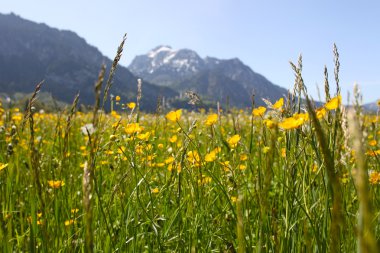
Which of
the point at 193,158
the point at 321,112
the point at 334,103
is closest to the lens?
the point at 334,103

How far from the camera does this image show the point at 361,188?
0.33 m

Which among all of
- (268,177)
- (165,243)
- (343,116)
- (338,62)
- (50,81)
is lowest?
(165,243)

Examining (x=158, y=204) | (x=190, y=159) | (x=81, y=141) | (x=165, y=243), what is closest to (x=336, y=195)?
(x=165, y=243)

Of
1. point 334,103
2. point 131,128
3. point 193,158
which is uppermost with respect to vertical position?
point 334,103

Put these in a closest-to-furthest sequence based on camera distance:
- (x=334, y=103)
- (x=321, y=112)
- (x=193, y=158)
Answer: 1. (x=334, y=103)
2. (x=321, y=112)
3. (x=193, y=158)

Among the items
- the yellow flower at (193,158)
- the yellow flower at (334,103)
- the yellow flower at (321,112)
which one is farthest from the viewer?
A: the yellow flower at (193,158)

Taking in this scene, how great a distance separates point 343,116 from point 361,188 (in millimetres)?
905

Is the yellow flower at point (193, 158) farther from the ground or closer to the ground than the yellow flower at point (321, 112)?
closer to the ground

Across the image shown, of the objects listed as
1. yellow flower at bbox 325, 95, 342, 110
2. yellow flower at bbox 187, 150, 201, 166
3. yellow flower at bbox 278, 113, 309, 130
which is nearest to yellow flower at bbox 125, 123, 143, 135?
yellow flower at bbox 187, 150, 201, 166

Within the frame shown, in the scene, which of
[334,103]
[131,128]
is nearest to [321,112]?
[334,103]

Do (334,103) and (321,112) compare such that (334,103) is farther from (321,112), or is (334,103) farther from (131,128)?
(131,128)

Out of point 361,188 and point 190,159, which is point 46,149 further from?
point 361,188

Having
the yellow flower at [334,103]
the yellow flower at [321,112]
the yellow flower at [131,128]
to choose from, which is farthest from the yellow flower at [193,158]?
the yellow flower at [334,103]

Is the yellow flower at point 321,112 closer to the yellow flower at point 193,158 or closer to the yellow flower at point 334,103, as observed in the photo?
the yellow flower at point 334,103
